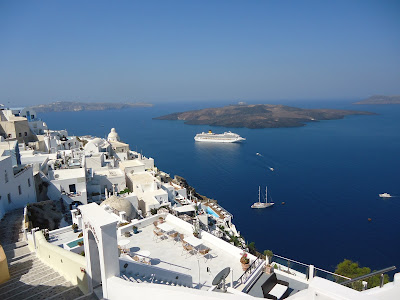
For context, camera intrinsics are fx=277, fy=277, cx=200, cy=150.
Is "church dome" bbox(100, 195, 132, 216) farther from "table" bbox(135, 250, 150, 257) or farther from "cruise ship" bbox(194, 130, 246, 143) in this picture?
"cruise ship" bbox(194, 130, 246, 143)

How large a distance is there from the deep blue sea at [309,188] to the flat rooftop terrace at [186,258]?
1748 centimetres

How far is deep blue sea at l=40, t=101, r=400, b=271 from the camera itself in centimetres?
2748

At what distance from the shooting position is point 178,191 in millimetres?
24109

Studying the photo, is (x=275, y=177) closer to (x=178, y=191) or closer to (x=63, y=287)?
(x=178, y=191)

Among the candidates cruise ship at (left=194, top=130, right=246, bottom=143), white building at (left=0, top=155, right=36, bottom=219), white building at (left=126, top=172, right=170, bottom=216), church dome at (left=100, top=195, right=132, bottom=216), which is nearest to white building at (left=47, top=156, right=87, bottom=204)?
white building at (left=0, top=155, right=36, bottom=219)

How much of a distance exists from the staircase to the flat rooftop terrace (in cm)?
289

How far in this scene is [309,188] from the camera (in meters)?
42.2

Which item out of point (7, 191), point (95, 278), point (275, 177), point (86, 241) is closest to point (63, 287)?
point (95, 278)

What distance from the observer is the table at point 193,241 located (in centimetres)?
1071

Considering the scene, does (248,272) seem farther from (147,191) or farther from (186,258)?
(147,191)

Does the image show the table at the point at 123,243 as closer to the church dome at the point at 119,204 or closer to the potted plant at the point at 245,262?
the potted plant at the point at 245,262

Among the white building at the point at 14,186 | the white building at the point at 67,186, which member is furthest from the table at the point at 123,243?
the white building at the point at 67,186

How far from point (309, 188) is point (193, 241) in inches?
1404

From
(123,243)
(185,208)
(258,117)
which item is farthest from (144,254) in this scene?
(258,117)
